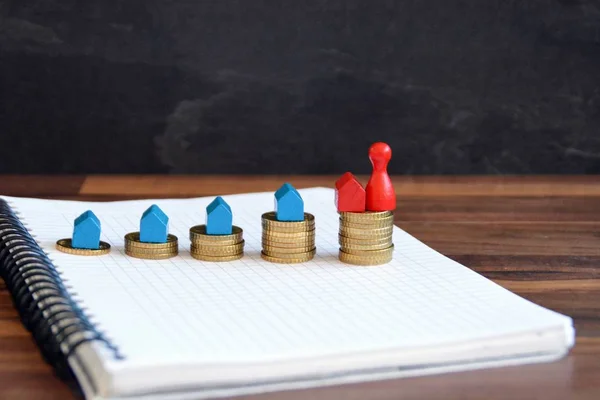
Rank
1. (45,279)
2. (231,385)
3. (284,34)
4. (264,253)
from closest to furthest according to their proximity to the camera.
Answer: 1. (231,385)
2. (45,279)
3. (264,253)
4. (284,34)

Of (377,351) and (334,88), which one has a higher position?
(334,88)

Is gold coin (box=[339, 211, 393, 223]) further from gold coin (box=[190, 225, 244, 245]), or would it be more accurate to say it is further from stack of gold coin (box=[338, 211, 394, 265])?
gold coin (box=[190, 225, 244, 245])

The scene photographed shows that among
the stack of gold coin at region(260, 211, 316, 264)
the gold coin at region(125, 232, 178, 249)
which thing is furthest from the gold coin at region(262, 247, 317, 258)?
the gold coin at region(125, 232, 178, 249)

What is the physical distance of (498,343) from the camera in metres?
0.85

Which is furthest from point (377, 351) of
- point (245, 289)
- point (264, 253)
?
point (264, 253)

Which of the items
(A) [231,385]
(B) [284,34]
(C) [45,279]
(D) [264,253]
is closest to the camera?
(A) [231,385]

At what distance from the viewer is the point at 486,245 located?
1.29 metres

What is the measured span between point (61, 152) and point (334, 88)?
1.65 feet

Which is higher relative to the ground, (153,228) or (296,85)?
(296,85)

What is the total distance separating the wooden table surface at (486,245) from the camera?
0.80 meters

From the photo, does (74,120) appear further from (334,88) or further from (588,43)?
(588,43)

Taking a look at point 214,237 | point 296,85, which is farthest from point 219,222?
point 296,85

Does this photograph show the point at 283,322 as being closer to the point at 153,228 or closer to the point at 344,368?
the point at 344,368

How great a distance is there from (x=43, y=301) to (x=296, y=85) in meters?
0.94
